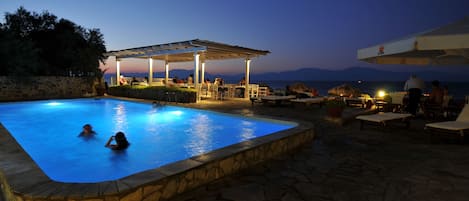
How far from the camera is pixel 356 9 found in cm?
1933

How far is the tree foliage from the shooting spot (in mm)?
14516

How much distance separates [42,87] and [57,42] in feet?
10.9

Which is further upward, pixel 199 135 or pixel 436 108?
pixel 436 108

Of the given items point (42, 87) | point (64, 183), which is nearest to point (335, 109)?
point (64, 183)

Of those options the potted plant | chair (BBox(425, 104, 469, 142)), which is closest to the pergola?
the potted plant

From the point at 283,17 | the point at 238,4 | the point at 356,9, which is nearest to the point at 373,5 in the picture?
the point at 356,9

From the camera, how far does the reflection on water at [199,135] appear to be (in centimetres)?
567

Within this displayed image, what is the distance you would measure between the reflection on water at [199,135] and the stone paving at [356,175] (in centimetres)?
210

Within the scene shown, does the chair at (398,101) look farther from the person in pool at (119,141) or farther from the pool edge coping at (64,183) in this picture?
the person in pool at (119,141)

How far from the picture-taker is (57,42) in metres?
15.8

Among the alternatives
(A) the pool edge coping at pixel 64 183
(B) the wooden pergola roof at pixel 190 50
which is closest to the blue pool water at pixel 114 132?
(A) the pool edge coping at pixel 64 183

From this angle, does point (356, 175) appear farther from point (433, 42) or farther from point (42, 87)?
point (42, 87)

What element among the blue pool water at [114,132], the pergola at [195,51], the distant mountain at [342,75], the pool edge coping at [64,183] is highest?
the distant mountain at [342,75]

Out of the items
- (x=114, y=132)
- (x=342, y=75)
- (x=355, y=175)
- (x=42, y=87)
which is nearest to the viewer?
(x=355, y=175)
